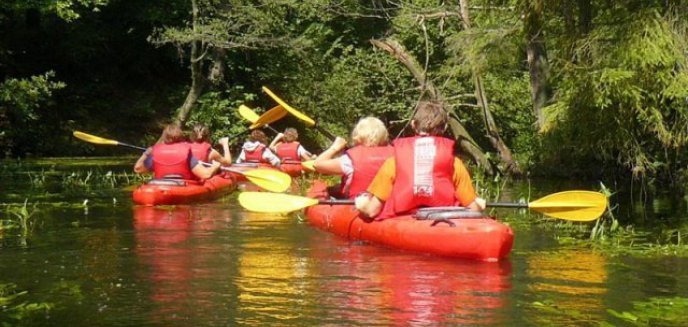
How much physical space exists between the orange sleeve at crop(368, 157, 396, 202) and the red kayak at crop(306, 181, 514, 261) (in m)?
0.23

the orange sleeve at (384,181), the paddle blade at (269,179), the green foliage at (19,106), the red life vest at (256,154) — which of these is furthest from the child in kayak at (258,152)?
the orange sleeve at (384,181)

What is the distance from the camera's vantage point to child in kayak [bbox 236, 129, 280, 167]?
55.1 ft

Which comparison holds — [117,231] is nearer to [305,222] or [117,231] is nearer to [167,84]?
[305,222]

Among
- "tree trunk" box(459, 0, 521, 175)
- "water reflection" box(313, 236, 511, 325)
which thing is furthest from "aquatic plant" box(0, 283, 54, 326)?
"tree trunk" box(459, 0, 521, 175)

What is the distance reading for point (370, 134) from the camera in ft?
30.7

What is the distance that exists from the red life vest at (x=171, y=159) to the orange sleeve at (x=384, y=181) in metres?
4.63

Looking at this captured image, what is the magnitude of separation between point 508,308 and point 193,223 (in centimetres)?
540

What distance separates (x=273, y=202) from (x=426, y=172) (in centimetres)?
189

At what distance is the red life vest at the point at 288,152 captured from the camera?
18203 mm

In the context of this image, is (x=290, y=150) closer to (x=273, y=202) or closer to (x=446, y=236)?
(x=273, y=202)

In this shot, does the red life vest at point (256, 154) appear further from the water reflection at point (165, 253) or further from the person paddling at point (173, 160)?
the water reflection at point (165, 253)

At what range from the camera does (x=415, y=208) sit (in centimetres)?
834

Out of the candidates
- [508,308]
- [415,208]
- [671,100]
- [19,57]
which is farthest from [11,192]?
[19,57]

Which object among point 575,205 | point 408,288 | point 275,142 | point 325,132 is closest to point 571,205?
point 575,205
